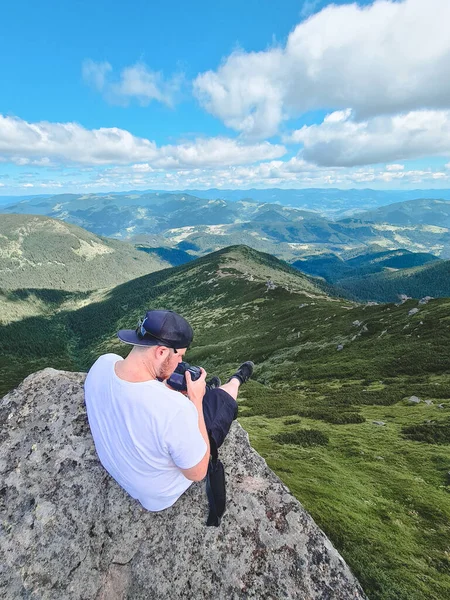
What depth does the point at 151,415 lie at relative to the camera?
6.55 metres

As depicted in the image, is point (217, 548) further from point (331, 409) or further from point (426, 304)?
point (426, 304)

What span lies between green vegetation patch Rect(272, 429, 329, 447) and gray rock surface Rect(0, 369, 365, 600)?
14.9m

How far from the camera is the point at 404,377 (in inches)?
2076

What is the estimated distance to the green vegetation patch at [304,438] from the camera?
77.5 ft

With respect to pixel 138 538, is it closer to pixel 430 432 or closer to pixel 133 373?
pixel 133 373

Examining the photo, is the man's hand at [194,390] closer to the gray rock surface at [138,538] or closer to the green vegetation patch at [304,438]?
the gray rock surface at [138,538]

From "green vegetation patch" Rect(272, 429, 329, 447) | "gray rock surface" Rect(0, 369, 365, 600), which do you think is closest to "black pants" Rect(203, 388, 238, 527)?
"gray rock surface" Rect(0, 369, 365, 600)

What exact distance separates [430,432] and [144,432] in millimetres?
28344

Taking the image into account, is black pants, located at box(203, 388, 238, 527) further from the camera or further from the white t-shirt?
the camera

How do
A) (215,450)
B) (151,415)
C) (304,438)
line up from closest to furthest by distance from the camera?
(151,415) < (215,450) < (304,438)

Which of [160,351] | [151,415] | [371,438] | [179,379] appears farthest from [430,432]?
[151,415]

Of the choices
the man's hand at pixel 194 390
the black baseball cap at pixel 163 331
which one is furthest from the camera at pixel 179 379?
the black baseball cap at pixel 163 331

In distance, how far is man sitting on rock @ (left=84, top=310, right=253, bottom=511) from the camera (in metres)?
6.62

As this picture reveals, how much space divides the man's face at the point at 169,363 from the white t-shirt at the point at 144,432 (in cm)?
41
